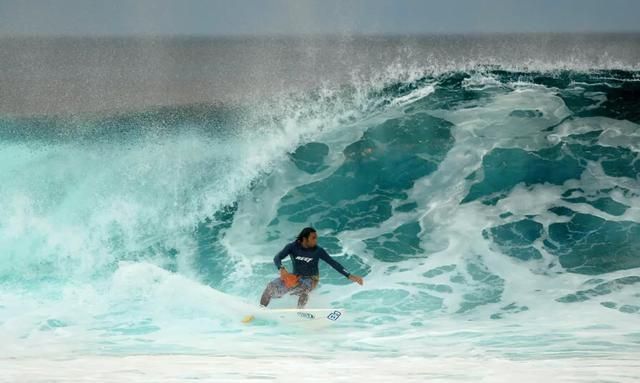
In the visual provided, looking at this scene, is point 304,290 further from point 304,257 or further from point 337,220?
point 337,220

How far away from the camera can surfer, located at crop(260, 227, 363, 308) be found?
5.29 metres

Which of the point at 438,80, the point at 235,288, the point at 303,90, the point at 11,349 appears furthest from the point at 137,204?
the point at 438,80

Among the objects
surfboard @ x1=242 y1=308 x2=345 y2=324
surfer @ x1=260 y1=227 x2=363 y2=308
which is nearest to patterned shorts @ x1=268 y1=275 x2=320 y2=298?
surfer @ x1=260 y1=227 x2=363 y2=308

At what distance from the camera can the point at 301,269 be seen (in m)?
5.42

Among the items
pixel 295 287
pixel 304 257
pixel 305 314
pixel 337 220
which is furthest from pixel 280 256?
pixel 337 220

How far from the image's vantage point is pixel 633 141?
316 inches

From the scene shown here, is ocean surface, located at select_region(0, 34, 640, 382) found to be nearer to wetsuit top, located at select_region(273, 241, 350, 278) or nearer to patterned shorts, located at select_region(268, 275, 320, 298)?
patterned shorts, located at select_region(268, 275, 320, 298)

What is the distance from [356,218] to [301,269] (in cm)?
218

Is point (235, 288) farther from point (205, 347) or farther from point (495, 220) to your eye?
point (495, 220)

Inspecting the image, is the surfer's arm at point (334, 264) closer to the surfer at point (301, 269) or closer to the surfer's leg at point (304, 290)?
the surfer at point (301, 269)

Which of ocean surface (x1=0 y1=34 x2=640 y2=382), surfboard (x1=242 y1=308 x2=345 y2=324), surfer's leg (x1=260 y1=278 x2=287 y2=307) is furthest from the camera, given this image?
surfer's leg (x1=260 y1=278 x2=287 y2=307)

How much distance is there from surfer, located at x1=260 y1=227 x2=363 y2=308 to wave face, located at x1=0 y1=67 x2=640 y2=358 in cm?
30

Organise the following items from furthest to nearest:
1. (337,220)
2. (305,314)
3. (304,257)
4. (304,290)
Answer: (337,220) → (304,290) → (304,257) → (305,314)

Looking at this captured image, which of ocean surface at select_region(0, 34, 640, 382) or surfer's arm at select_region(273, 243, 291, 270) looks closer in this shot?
ocean surface at select_region(0, 34, 640, 382)
